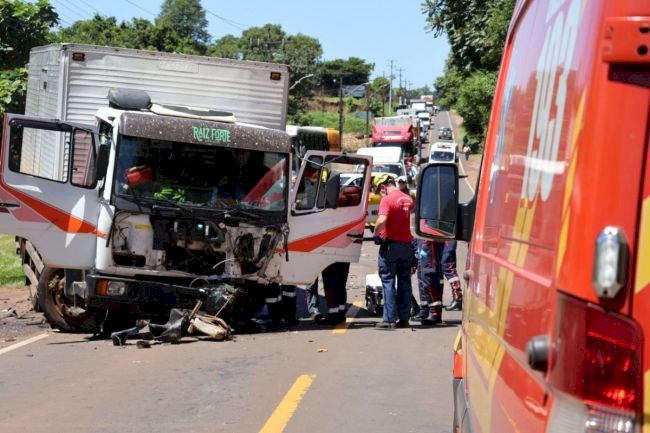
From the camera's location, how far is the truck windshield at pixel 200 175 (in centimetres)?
1227

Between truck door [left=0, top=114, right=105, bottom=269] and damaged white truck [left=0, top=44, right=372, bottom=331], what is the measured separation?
1 centimetres

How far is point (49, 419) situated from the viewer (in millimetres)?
8055

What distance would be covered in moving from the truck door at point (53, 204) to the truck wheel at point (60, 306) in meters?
0.66

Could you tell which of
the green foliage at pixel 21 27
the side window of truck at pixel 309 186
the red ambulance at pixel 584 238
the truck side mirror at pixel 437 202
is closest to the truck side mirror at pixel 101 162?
the side window of truck at pixel 309 186

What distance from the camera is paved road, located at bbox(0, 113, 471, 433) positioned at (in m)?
8.02

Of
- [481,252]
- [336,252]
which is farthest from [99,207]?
[481,252]

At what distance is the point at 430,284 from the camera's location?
1381cm

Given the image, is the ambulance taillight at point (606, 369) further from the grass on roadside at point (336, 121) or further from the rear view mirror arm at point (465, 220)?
the grass on roadside at point (336, 121)

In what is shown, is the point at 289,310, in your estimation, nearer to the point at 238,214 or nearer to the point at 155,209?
the point at 238,214

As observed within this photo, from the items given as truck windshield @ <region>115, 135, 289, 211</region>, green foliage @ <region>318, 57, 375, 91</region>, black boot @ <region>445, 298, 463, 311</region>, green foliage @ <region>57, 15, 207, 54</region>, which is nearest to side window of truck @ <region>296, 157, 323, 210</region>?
truck windshield @ <region>115, 135, 289, 211</region>

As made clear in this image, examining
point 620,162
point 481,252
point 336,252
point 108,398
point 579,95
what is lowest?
point 108,398

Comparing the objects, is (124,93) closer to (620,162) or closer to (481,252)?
(481,252)

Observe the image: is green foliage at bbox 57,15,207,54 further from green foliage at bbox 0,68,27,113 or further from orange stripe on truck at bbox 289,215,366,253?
orange stripe on truck at bbox 289,215,366,253

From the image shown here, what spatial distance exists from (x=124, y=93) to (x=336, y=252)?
11.0ft
